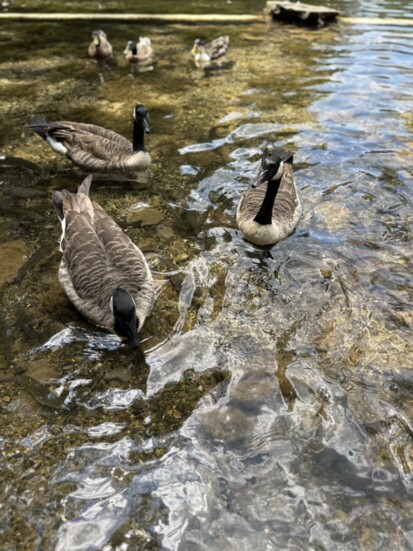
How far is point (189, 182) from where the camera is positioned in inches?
306

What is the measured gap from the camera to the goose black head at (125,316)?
14.5ft

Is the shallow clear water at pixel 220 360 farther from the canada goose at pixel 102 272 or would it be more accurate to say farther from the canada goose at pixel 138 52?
the canada goose at pixel 138 52

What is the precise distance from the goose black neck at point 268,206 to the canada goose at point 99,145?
8.65 feet

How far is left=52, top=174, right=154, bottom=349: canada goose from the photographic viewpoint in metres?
4.65

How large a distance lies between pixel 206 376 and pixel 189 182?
4.02 meters

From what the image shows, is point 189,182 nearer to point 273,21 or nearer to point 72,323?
point 72,323

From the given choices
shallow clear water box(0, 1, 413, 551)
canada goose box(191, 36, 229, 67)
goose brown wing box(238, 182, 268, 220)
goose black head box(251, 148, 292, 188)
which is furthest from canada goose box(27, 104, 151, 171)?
canada goose box(191, 36, 229, 67)

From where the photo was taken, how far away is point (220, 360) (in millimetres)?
A: 4785

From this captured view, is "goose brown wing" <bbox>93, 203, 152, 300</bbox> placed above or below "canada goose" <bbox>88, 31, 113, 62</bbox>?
below

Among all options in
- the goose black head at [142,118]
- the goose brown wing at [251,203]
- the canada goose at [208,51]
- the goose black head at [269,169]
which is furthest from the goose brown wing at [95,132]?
the canada goose at [208,51]

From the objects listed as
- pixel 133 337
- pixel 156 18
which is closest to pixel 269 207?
pixel 133 337

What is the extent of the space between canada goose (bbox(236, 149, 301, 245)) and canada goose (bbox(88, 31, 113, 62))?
8490 millimetres

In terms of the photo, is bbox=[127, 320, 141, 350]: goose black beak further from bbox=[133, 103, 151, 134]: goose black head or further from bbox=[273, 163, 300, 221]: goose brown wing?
bbox=[133, 103, 151, 134]: goose black head

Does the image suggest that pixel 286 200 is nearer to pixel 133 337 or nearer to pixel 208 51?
pixel 133 337
